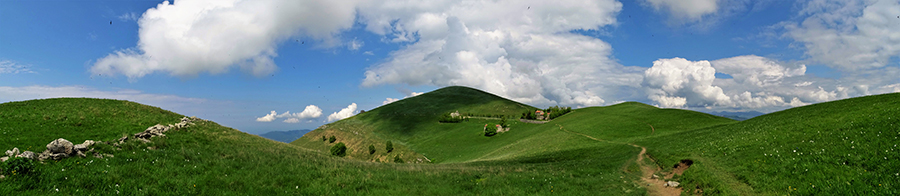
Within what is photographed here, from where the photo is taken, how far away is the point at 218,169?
728 inches

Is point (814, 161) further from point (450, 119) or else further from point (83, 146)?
point (450, 119)

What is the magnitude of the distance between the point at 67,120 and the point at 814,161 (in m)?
60.4

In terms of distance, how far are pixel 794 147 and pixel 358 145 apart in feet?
428

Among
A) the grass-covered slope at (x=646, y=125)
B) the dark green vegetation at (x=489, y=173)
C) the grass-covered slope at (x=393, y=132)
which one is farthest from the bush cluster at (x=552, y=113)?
the dark green vegetation at (x=489, y=173)

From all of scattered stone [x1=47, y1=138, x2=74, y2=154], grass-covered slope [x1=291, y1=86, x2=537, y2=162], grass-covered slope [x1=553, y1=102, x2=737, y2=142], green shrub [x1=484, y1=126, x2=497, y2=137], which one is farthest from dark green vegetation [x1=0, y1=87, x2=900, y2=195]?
green shrub [x1=484, y1=126, x2=497, y2=137]

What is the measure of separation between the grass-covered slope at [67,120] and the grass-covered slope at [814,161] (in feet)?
153

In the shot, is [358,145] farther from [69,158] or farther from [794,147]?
[794,147]

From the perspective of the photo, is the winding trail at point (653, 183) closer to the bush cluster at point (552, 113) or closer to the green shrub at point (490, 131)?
the green shrub at point (490, 131)

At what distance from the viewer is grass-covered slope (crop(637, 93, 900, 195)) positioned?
14.3 meters

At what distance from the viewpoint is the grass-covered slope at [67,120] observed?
24625 mm

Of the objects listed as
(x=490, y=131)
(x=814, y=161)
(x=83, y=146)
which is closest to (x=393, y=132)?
(x=490, y=131)

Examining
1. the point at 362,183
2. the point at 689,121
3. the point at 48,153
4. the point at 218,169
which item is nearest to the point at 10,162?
the point at 48,153

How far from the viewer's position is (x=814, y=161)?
697 inches

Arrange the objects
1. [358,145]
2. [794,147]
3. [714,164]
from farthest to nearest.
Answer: [358,145], [714,164], [794,147]
